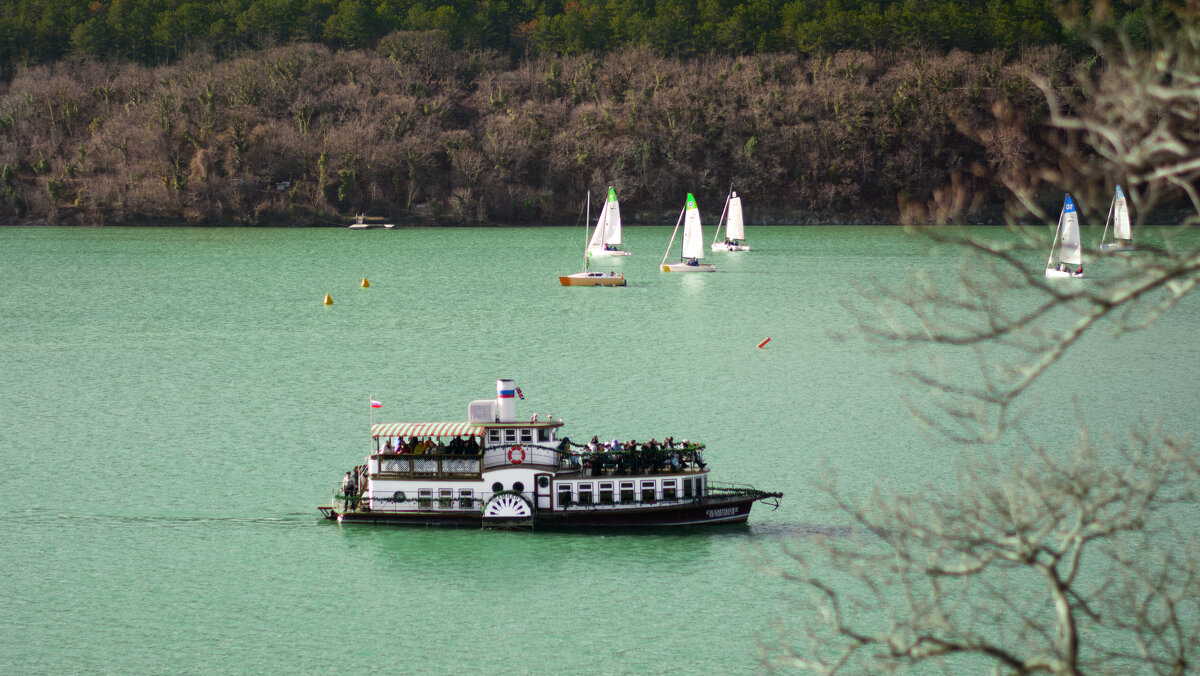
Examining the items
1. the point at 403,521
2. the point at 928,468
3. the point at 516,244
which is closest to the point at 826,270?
the point at 516,244

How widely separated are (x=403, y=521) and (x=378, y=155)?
133178 mm

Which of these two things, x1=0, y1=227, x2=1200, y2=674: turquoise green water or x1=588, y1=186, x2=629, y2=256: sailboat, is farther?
x1=588, y1=186, x2=629, y2=256: sailboat

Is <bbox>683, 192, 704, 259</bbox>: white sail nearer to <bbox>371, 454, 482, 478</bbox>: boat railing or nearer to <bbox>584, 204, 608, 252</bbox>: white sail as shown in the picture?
<bbox>584, 204, 608, 252</bbox>: white sail

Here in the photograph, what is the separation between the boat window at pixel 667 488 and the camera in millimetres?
31984

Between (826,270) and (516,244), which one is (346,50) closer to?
(516,244)

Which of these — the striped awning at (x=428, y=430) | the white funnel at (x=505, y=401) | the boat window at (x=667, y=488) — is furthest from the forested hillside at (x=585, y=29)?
the striped awning at (x=428, y=430)

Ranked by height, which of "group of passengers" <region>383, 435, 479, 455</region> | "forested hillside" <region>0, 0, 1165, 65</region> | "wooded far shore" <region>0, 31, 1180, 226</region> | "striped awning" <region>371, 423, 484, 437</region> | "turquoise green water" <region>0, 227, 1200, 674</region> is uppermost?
"forested hillside" <region>0, 0, 1165, 65</region>

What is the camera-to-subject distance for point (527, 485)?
3212 centimetres

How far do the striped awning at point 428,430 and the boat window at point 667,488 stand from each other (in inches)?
181

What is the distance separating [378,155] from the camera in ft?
528

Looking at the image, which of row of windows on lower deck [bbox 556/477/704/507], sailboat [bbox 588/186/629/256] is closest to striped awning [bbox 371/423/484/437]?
row of windows on lower deck [bbox 556/477/704/507]

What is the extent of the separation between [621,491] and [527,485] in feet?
7.45

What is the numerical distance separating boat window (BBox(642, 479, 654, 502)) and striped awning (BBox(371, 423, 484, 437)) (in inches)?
164

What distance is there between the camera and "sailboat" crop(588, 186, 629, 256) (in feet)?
359
